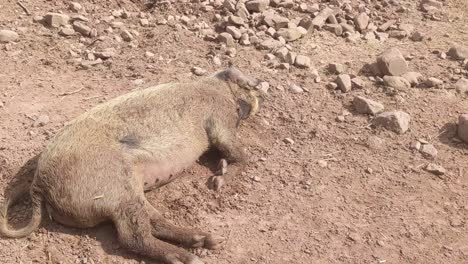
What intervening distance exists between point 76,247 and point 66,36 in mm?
3114

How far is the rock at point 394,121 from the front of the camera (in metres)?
→ 5.07

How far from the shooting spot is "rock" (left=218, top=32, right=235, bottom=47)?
20.6 feet

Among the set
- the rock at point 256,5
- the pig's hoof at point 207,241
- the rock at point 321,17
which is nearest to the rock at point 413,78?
the rock at point 321,17

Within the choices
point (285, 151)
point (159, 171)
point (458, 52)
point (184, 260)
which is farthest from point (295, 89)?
point (184, 260)

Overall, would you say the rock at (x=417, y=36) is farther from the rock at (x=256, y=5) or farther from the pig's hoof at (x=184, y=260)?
the pig's hoof at (x=184, y=260)

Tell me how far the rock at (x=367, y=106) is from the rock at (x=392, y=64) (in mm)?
564

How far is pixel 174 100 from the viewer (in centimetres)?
488

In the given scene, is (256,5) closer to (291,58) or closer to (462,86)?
(291,58)

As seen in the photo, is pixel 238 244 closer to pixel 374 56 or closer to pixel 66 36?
pixel 374 56

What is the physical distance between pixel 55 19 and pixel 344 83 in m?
3.37

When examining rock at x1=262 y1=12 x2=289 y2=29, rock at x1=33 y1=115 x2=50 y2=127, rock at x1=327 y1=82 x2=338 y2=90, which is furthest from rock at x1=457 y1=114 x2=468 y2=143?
rock at x1=33 y1=115 x2=50 y2=127

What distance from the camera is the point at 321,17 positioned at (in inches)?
265

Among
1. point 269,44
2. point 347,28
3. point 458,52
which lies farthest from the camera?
point 347,28

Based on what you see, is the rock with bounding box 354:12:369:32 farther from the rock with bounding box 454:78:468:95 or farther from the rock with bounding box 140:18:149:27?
the rock with bounding box 140:18:149:27
